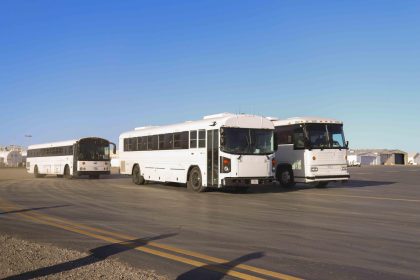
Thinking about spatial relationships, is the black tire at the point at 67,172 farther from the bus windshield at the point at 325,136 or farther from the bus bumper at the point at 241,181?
the bus windshield at the point at 325,136

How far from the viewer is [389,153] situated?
119 metres

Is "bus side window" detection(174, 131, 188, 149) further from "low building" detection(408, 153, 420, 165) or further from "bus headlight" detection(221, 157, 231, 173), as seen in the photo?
"low building" detection(408, 153, 420, 165)

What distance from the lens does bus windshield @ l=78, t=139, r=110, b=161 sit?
36.7 meters

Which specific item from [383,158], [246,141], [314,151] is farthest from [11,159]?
[246,141]

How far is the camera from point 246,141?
1966 centimetres

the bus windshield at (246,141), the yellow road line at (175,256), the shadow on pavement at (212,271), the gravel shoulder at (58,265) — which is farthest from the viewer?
the bus windshield at (246,141)

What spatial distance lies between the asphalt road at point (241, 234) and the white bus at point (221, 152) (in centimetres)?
351

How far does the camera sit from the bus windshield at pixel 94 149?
36.7 meters

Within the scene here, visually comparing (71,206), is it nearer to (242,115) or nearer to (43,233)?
(43,233)

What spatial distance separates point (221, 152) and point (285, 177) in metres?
5.29

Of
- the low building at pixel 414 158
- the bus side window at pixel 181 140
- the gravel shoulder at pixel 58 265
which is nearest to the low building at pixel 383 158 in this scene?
the low building at pixel 414 158

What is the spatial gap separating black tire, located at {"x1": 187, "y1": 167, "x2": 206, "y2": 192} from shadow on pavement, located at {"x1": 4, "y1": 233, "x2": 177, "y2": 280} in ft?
36.9

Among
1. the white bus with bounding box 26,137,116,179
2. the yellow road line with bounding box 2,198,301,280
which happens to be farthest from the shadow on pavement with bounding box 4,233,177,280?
the white bus with bounding box 26,137,116,179

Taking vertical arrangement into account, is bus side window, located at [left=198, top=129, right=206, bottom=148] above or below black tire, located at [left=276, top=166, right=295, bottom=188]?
above
